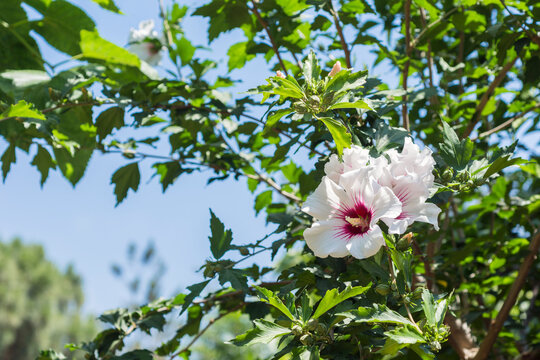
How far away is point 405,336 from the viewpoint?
0.76 m

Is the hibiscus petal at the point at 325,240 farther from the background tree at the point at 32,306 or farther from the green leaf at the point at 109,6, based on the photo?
the background tree at the point at 32,306

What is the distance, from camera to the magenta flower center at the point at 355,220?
850 millimetres

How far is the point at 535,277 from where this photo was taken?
1.75m

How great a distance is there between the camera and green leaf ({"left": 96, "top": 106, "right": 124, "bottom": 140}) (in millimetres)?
1401

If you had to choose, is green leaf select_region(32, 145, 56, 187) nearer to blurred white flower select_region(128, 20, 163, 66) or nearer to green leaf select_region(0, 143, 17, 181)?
green leaf select_region(0, 143, 17, 181)

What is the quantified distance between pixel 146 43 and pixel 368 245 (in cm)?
143

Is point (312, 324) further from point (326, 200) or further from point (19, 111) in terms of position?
point (19, 111)

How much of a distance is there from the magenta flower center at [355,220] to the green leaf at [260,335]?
19 centimetres

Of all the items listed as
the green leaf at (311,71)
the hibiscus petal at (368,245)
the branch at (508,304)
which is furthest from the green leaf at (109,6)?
the branch at (508,304)

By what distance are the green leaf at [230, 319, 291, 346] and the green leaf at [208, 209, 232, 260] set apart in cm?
26

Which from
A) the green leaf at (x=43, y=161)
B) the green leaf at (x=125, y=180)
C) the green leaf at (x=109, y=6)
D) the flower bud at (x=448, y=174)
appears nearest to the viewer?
the flower bud at (x=448, y=174)

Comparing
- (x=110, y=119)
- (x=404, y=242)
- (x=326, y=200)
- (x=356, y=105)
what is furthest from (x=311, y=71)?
(x=110, y=119)

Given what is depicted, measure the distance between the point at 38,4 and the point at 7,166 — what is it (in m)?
0.56

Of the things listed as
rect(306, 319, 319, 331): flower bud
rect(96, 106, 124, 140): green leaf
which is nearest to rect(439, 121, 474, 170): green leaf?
rect(306, 319, 319, 331): flower bud
